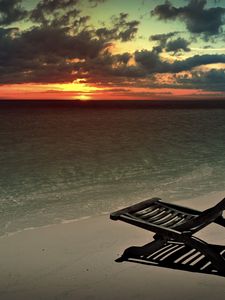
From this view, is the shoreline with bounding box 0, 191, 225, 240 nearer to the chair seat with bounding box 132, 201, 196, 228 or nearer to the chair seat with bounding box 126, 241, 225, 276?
the chair seat with bounding box 132, 201, 196, 228

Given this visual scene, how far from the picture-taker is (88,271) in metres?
5.64

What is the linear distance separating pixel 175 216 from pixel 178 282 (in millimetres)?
1341

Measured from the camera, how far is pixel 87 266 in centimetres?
580

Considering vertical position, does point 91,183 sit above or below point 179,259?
below

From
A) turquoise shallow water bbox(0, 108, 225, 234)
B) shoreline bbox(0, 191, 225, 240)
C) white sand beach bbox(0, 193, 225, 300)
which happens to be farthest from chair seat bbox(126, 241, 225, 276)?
turquoise shallow water bbox(0, 108, 225, 234)

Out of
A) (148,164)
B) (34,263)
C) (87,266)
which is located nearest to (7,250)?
(34,263)

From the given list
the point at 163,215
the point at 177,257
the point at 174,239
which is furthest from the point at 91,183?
the point at 174,239

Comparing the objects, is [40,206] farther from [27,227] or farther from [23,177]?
[23,177]

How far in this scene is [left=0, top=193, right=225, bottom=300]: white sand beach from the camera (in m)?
4.96

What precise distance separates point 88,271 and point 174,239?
1235 millimetres

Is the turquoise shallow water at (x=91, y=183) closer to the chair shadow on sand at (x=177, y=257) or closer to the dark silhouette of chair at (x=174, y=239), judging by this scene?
the dark silhouette of chair at (x=174, y=239)

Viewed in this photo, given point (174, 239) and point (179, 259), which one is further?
point (179, 259)

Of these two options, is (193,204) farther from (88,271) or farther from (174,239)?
(88,271)

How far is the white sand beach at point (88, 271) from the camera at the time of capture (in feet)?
16.3
